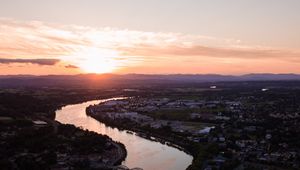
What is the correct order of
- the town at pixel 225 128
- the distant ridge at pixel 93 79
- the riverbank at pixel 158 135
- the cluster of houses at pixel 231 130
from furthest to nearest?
the distant ridge at pixel 93 79 → the riverbank at pixel 158 135 → the cluster of houses at pixel 231 130 → the town at pixel 225 128

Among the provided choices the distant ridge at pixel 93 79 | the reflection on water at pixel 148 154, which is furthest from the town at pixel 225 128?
the distant ridge at pixel 93 79

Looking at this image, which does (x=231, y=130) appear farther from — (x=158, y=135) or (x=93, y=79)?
(x=93, y=79)

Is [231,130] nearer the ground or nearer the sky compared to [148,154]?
nearer the sky

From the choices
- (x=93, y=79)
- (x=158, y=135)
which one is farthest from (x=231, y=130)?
(x=93, y=79)

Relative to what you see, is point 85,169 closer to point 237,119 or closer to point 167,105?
point 237,119

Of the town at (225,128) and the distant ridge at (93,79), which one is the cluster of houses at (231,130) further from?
the distant ridge at (93,79)

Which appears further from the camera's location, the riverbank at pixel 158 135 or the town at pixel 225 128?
the riverbank at pixel 158 135

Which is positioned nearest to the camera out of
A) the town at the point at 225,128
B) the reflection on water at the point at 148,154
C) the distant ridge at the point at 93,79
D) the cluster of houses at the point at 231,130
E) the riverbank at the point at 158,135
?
the reflection on water at the point at 148,154

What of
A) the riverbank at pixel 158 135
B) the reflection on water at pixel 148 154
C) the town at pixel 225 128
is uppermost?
the town at pixel 225 128

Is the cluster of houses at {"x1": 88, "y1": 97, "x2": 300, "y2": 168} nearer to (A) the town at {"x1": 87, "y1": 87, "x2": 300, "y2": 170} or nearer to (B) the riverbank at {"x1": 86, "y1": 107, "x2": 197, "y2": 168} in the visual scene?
(A) the town at {"x1": 87, "y1": 87, "x2": 300, "y2": 170}

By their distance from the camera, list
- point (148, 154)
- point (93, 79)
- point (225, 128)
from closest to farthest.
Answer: point (148, 154) → point (225, 128) → point (93, 79)

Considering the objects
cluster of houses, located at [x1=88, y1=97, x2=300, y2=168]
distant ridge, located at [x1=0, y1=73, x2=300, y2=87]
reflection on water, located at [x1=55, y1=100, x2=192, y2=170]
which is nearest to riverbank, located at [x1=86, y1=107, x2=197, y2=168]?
reflection on water, located at [x1=55, y1=100, x2=192, y2=170]
